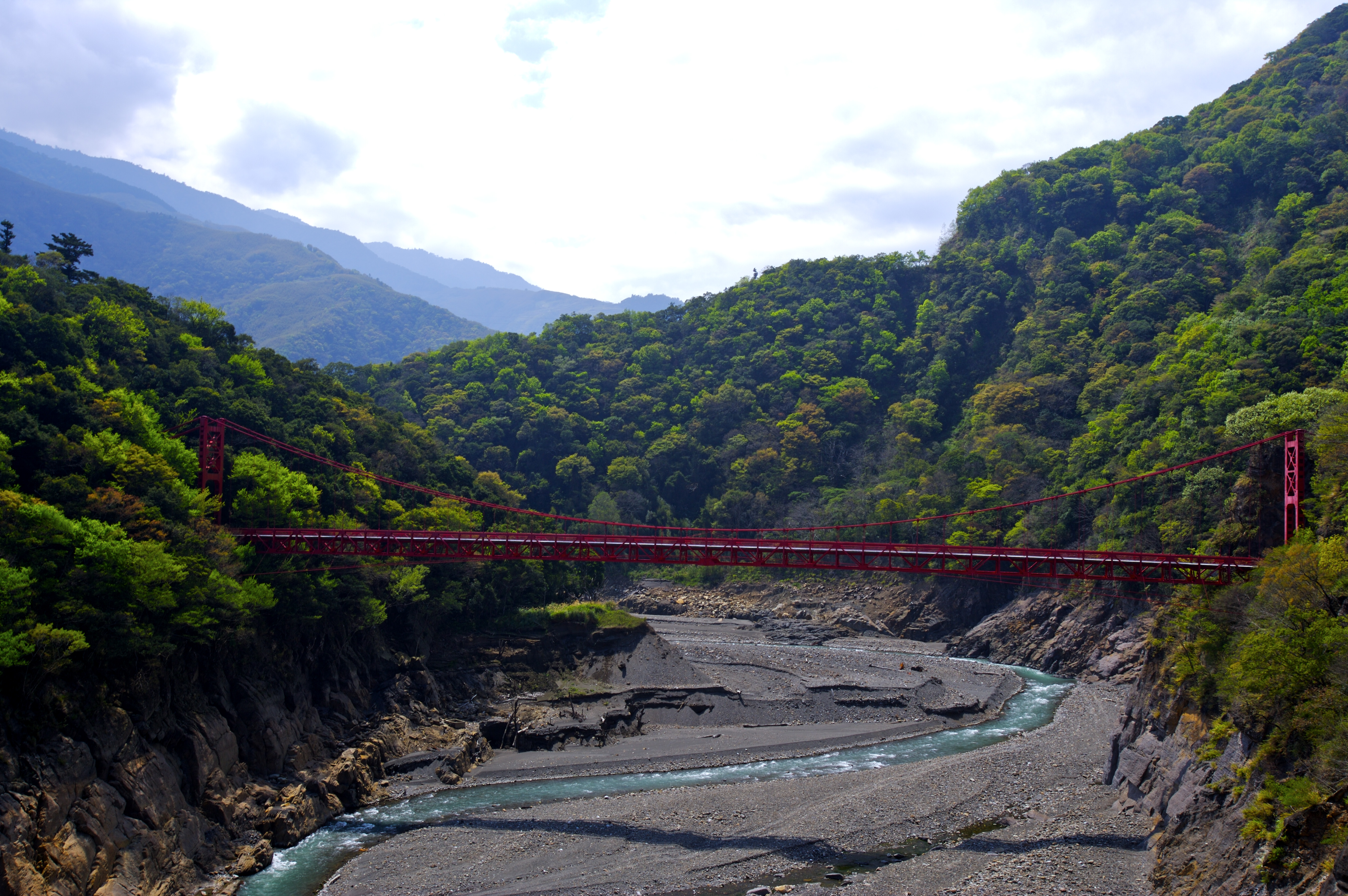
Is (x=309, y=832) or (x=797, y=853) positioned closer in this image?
(x=797, y=853)

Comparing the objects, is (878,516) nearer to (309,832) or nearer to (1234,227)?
(1234,227)

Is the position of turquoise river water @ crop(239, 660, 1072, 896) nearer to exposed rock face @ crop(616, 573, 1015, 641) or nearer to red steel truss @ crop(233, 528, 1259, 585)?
red steel truss @ crop(233, 528, 1259, 585)

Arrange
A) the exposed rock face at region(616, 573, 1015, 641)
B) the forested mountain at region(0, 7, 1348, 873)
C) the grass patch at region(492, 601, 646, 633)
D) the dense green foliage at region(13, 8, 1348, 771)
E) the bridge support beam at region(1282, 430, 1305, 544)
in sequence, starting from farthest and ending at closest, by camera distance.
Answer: the exposed rock face at region(616, 573, 1015, 641)
the grass patch at region(492, 601, 646, 633)
the bridge support beam at region(1282, 430, 1305, 544)
the dense green foliage at region(13, 8, 1348, 771)
the forested mountain at region(0, 7, 1348, 873)

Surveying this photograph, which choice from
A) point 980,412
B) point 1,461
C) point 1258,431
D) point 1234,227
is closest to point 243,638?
point 1,461

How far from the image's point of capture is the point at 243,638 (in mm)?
27266

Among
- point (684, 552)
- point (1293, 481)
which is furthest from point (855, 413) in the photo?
point (1293, 481)

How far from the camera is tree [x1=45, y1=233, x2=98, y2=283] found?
1594 inches

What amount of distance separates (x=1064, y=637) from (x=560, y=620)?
3005 cm

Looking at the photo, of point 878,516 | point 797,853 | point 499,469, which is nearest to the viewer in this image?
point 797,853

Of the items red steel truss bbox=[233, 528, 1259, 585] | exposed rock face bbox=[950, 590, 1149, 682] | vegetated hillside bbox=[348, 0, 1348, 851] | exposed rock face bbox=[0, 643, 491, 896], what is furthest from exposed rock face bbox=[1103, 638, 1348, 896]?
exposed rock face bbox=[0, 643, 491, 896]

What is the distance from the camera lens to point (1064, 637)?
4825 cm

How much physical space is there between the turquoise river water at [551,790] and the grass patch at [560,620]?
13672 millimetres

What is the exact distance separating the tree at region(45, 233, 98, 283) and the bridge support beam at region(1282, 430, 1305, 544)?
51.0 metres

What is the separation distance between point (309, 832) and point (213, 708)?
516 cm
